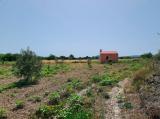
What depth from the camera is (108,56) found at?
71625 mm

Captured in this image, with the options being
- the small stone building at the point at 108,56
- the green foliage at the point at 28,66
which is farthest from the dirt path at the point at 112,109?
the small stone building at the point at 108,56

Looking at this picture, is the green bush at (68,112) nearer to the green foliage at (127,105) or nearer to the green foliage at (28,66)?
the green foliage at (127,105)

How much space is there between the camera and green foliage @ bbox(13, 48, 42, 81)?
111 feet

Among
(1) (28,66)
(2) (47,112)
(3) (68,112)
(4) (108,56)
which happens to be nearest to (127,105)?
(3) (68,112)

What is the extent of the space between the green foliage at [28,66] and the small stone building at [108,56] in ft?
120

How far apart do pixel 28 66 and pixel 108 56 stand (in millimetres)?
39298

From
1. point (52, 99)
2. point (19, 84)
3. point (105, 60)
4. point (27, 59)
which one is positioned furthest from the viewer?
point (105, 60)

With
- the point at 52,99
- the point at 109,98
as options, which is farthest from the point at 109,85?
the point at 52,99

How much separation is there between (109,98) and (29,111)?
511 cm

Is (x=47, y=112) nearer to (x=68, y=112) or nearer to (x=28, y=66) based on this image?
(x=68, y=112)

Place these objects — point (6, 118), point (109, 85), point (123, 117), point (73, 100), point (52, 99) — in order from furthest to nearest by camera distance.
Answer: point (109, 85) → point (52, 99) → point (73, 100) → point (6, 118) → point (123, 117)

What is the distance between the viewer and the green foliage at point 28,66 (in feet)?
111

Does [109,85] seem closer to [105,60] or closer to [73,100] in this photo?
[73,100]

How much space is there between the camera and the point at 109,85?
26.2 m
